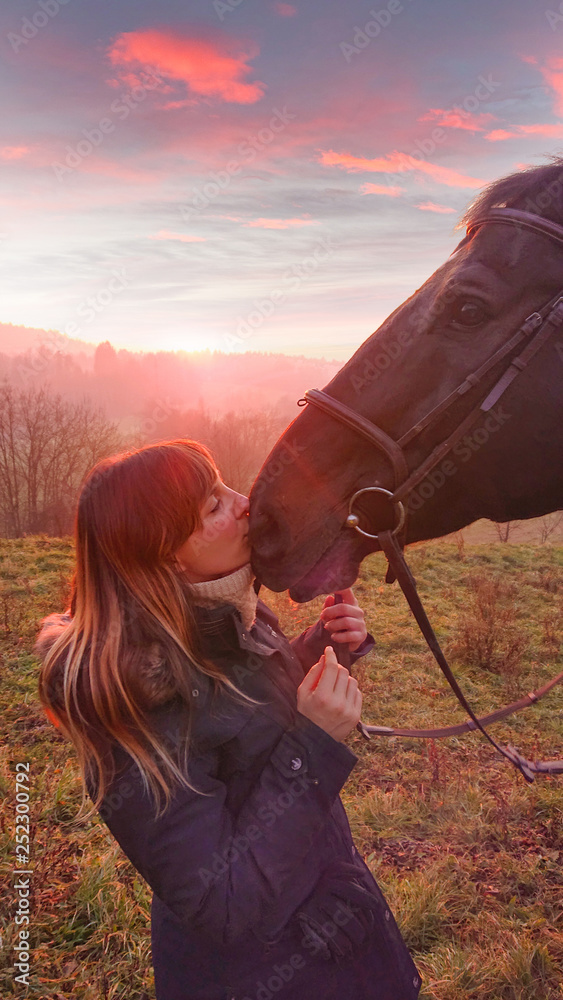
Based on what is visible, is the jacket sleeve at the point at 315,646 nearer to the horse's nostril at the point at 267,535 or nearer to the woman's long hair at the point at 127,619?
the horse's nostril at the point at 267,535

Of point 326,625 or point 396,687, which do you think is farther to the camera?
point 396,687

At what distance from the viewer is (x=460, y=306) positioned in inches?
74.4

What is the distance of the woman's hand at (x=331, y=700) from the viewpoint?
1.41 m

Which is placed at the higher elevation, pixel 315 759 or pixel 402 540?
pixel 402 540

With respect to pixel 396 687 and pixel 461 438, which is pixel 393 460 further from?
pixel 396 687

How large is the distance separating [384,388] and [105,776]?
146 cm

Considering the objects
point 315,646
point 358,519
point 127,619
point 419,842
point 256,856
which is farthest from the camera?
point 419,842

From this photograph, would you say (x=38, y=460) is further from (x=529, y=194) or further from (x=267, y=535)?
(x=529, y=194)

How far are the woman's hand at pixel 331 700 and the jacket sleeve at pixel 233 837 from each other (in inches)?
1.7

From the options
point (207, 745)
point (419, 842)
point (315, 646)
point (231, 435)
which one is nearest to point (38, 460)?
point (231, 435)

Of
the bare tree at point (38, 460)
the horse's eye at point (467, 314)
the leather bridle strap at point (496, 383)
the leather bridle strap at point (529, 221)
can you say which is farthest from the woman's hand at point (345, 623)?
the bare tree at point (38, 460)

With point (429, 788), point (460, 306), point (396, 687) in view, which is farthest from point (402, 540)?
point (396, 687)

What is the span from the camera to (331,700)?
1404mm

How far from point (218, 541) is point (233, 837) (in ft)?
2.57
